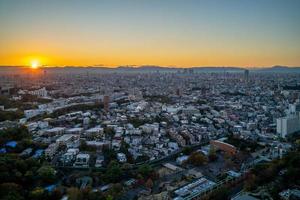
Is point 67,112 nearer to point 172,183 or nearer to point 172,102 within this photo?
point 172,102

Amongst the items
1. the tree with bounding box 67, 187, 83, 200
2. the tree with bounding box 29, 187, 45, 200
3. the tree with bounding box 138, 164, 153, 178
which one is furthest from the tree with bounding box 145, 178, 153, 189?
the tree with bounding box 29, 187, 45, 200

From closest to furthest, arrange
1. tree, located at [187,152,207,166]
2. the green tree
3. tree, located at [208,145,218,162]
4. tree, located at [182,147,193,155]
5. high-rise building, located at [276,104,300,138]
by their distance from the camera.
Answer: the green tree → tree, located at [187,152,207,166] → tree, located at [208,145,218,162] → tree, located at [182,147,193,155] → high-rise building, located at [276,104,300,138]

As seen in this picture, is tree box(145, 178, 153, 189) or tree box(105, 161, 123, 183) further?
tree box(105, 161, 123, 183)

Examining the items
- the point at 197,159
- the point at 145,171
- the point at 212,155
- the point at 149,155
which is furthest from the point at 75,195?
the point at 212,155

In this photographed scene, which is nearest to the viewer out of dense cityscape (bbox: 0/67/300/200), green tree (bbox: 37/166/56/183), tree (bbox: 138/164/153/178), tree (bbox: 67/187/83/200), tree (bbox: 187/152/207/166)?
tree (bbox: 67/187/83/200)

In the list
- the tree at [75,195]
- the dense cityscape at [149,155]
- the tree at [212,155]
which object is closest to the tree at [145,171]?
the dense cityscape at [149,155]

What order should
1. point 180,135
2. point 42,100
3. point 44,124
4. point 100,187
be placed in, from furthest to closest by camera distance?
point 42,100
point 44,124
point 180,135
point 100,187

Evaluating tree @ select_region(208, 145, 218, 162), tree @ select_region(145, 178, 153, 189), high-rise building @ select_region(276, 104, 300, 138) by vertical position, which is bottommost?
tree @ select_region(145, 178, 153, 189)

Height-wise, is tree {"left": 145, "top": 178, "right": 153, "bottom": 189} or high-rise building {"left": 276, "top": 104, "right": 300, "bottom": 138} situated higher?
high-rise building {"left": 276, "top": 104, "right": 300, "bottom": 138}

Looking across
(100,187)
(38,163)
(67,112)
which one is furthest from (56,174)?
(67,112)

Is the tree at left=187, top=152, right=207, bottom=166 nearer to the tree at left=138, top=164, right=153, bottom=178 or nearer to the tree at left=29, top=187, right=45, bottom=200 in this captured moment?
the tree at left=138, top=164, right=153, bottom=178

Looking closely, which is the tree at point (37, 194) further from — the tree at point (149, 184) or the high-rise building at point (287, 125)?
the high-rise building at point (287, 125)
